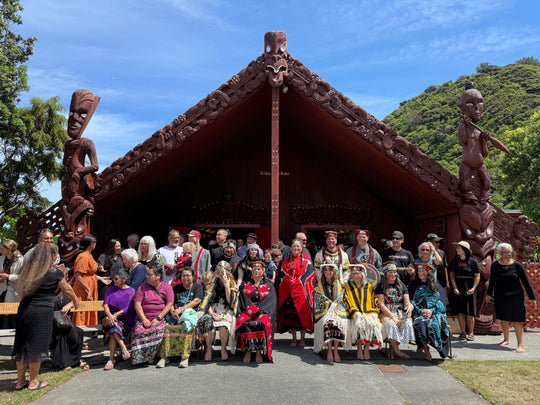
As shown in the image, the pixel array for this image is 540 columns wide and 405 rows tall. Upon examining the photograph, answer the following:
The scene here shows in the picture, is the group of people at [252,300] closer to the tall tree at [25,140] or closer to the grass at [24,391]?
the grass at [24,391]

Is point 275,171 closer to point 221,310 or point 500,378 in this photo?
point 221,310

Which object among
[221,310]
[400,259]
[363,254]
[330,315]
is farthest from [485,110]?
[221,310]

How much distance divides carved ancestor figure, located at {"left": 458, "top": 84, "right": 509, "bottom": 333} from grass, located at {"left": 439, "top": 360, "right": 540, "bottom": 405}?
187 centimetres

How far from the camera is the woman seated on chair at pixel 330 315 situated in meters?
5.46

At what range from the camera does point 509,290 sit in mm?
6340

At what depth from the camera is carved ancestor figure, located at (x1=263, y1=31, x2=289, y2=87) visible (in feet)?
24.9

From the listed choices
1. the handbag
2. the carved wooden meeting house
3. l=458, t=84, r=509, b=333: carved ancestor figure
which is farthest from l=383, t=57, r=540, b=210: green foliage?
the handbag

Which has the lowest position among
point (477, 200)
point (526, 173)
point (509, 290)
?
point (509, 290)

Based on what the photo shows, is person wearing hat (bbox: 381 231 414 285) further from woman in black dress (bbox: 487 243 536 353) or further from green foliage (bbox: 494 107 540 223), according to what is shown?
green foliage (bbox: 494 107 540 223)

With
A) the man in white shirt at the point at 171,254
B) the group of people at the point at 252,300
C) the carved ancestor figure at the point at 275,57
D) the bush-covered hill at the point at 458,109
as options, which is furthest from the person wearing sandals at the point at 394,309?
the bush-covered hill at the point at 458,109

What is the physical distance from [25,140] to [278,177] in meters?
12.1

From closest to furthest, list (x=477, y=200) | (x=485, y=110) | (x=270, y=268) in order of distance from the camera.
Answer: (x=270, y=268)
(x=477, y=200)
(x=485, y=110)

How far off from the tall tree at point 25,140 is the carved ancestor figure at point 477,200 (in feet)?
46.1

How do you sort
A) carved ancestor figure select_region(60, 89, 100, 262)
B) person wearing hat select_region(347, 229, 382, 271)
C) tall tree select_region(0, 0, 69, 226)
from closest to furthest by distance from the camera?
1. person wearing hat select_region(347, 229, 382, 271)
2. carved ancestor figure select_region(60, 89, 100, 262)
3. tall tree select_region(0, 0, 69, 226)
